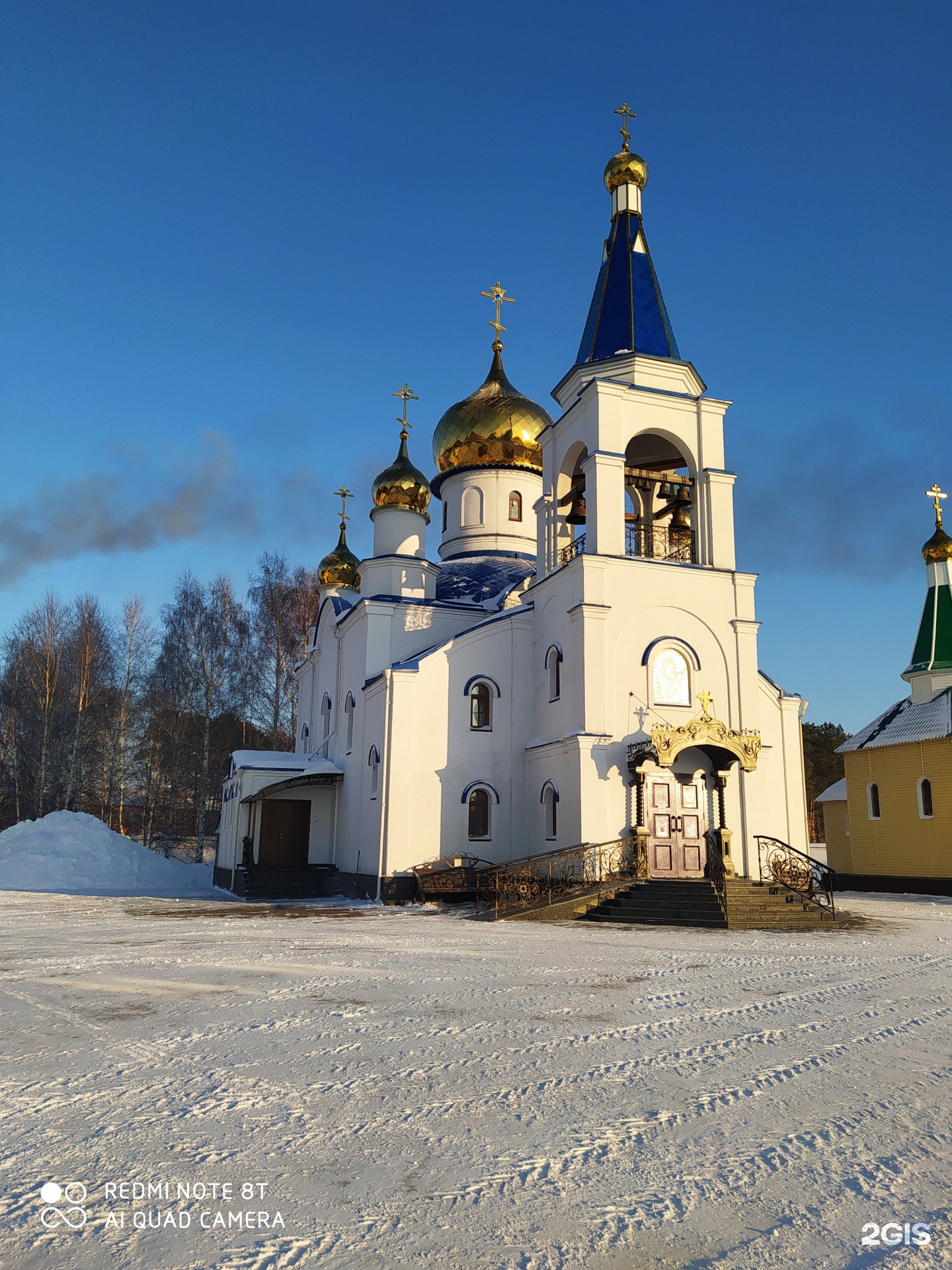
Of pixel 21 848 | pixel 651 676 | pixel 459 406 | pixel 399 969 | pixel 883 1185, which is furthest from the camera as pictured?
pixel 459 406

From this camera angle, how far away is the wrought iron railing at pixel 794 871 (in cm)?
1380

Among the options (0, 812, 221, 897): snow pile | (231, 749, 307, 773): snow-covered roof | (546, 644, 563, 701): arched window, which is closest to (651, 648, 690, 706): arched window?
(546, 644, 563, 701): arched window

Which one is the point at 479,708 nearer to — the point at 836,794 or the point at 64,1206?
the point at 836,794

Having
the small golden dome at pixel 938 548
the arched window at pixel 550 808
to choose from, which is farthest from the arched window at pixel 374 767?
the small golden dome at pixel 938 548

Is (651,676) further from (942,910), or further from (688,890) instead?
(942,910)

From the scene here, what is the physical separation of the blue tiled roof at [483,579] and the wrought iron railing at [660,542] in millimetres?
3513

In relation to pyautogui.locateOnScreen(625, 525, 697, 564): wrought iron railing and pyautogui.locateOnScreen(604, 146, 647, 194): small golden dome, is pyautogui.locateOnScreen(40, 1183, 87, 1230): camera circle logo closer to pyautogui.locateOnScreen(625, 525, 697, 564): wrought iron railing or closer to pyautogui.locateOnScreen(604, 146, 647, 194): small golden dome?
pyautogui.locateOnScreen(625, 525, 697, 564): wrought iron railing

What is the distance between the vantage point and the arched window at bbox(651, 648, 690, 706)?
16.1 meters

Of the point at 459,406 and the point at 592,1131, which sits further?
the point at 459,406

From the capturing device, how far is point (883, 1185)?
334 centimetres

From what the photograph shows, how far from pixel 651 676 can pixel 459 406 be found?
11.9m

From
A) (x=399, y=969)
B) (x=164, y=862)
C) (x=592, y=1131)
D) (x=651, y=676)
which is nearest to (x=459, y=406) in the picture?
(x=651, y=676)

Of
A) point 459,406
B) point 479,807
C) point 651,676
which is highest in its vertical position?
point 459,406

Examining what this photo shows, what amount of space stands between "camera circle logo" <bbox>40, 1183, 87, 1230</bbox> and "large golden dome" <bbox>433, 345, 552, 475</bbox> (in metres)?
22.0
